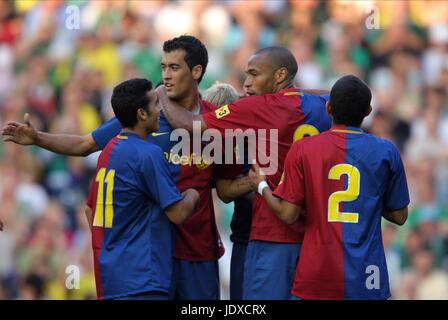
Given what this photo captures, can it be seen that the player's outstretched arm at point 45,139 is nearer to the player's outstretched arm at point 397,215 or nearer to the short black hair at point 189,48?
the short black hair at point 189,48

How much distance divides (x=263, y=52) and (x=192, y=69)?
1.60 ft

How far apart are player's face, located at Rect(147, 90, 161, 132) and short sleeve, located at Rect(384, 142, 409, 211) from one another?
135 centimetres

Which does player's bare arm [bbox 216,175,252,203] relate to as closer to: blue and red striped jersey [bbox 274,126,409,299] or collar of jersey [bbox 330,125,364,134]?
blue and red striped jersey [bbox 274,126,409,299]

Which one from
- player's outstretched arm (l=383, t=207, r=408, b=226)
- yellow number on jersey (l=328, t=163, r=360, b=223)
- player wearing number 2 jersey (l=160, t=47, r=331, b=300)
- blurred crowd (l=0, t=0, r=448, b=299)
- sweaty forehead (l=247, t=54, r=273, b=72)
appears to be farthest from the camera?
blurred crowd (l=0, t=0, r=448, b=299)

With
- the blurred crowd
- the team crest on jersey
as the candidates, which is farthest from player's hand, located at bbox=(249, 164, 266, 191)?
the blurred crowd

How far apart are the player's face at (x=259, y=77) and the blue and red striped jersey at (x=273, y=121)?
14 centimetres

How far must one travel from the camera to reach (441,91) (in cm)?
1038

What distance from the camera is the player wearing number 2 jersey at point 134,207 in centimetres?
581

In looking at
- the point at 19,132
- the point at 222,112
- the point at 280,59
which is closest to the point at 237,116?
the point at 222,112

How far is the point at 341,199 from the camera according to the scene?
5.77 m

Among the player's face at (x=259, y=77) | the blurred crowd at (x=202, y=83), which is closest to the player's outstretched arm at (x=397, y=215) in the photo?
the player's face at (x=259, y=77)

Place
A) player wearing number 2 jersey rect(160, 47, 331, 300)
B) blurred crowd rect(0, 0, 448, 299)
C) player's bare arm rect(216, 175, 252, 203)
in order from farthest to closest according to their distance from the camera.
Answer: blurred crowd rect(0, 0, 448, 299) < player's bare arm rect(216, 175, 252, 203) < player wearing number 2 jersey rect(160, 47, 331, 300)

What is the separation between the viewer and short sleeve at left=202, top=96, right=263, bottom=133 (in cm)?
623
